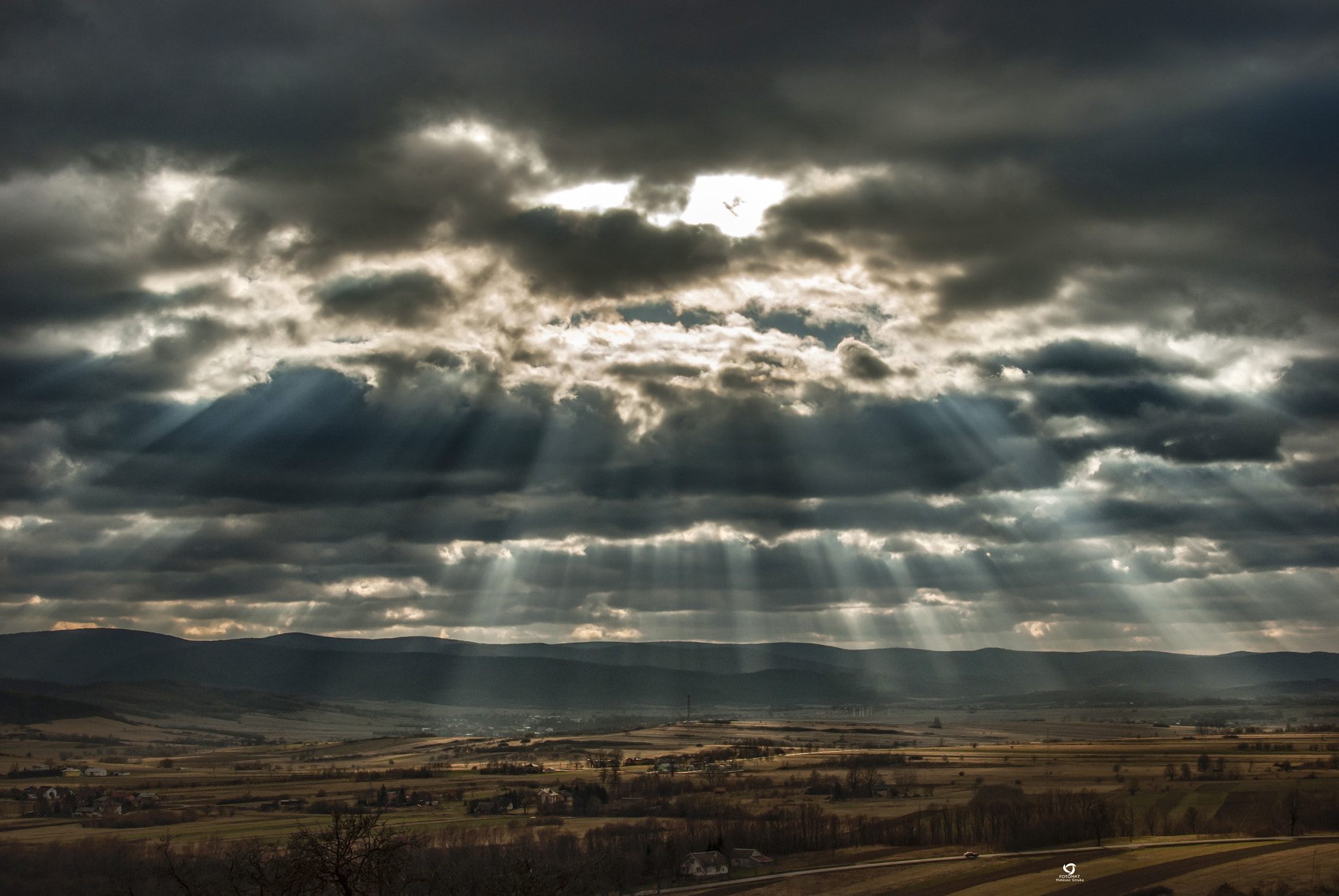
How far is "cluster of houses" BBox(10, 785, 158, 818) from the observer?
157m

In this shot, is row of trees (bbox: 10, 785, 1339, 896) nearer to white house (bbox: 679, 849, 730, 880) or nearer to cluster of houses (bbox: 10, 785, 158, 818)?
white house (bbox: 679, 849, 730, 880)

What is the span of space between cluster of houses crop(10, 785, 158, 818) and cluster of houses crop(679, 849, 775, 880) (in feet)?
301

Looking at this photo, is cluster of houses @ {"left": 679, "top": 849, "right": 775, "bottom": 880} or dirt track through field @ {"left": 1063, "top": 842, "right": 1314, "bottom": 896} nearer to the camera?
dirt track through field @ {"left": 1063, "top": 842, "right": 1314, "bottom": 896}

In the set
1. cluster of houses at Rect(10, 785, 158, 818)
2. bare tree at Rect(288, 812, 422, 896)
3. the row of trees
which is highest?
bare tree at Rect(288, 812, 422, 896)

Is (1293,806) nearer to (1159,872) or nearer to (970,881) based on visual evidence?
(1159,872)

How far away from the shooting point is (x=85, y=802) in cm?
16512

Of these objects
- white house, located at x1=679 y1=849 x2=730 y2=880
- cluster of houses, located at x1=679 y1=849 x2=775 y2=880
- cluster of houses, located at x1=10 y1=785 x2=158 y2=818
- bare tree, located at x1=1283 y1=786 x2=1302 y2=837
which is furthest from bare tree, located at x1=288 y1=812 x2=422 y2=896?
cluster of houses, located at x1=10 y1=785 x2=158 y2=818

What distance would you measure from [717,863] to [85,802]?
11264 centimetres

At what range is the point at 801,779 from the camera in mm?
178500

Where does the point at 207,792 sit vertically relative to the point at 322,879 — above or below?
below

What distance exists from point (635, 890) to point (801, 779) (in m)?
87.3

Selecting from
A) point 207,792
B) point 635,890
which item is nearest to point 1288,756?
point 635,890

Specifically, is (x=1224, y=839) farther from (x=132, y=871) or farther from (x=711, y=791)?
(x=132, y=871)

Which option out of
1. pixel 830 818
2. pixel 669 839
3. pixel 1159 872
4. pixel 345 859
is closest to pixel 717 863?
pixel 669 839
